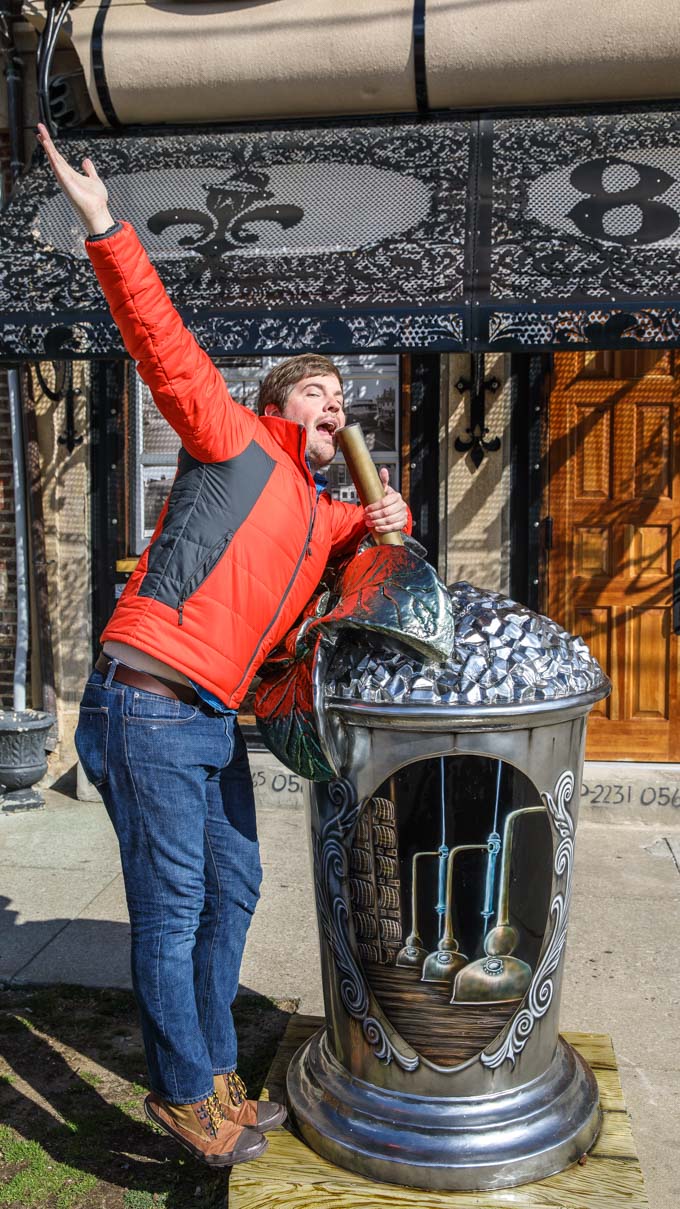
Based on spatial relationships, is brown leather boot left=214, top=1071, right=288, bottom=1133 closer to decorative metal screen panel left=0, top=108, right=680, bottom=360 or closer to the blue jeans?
the blue jeans

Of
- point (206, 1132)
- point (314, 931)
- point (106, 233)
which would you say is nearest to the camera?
point (106, 233)

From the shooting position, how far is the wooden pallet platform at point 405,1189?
7.48ft


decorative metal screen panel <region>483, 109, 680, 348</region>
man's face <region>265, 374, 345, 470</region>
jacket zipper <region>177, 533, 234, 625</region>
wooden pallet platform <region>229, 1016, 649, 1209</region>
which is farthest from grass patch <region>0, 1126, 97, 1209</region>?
decorative metal screen panel <region>483, 109, 680, 348</region>

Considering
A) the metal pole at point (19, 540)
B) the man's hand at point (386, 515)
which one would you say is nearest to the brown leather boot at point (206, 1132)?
the man's hand at point (386, 515)

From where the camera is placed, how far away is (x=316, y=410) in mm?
2555

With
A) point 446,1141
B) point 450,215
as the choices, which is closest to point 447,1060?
point 446,1141

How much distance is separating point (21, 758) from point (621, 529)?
11.4 ft

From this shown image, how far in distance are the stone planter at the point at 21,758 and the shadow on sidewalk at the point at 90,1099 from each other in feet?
6.34

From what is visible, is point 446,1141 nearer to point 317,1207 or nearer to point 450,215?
point 317,1207

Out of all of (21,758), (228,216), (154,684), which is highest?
(228,216)

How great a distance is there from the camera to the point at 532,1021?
2.45 m

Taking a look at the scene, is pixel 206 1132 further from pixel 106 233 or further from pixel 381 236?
pixel 381 236

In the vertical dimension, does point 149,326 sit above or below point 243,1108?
above

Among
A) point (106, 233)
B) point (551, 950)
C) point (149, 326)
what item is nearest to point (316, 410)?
point (149, 326)
